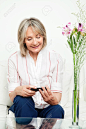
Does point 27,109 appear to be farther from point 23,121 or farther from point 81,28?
point 81,28

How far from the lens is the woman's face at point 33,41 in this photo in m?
1.58

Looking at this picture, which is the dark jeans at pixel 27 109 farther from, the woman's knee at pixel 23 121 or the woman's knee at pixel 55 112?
the woman's knee at pixel 23 121

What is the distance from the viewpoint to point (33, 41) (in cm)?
158

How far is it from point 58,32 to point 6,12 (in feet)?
1.98

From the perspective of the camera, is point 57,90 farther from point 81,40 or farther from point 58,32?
point 58,32

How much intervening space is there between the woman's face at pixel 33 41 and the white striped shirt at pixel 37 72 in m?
0.08

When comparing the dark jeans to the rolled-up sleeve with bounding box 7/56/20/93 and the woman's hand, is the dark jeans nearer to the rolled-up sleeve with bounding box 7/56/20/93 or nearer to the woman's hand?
the woman's hand

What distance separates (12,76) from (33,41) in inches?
13.0

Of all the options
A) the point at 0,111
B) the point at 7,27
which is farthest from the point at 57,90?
the point at 7,27

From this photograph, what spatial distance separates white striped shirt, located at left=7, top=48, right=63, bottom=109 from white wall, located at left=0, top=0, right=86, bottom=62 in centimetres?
50

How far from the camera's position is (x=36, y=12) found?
219cm

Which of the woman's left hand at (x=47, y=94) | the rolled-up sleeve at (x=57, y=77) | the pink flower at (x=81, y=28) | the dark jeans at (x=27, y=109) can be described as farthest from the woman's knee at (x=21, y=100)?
the pink flower at (x=81, y=28)

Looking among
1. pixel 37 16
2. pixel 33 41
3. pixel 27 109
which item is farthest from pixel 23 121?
pixel 37 16

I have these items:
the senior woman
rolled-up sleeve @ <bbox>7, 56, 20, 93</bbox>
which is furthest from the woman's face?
rolled-up sleeve @ <bbox>7, 56, 20, 93</bbox>
